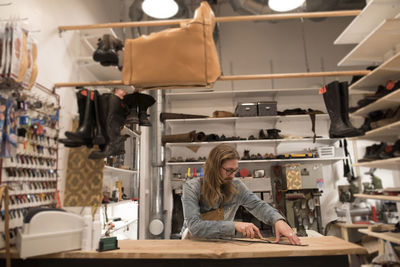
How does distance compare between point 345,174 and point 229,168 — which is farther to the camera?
point 345,174

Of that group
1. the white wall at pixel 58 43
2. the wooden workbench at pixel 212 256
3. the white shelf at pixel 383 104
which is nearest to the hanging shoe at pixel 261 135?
the white shelf at pixel 383 104

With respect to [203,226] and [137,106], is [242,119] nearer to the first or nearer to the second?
[137,106]

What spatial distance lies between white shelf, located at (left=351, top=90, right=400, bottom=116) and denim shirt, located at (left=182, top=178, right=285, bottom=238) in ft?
5.95

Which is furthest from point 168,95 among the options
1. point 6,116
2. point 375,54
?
point 6,116

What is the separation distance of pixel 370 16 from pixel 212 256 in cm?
285

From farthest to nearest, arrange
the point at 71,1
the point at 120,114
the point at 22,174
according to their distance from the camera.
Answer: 1. the point at 71,1
2. the point at 120,114
3. the point at 22,174

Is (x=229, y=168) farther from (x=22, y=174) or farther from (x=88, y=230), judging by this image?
(x=22, y=174)

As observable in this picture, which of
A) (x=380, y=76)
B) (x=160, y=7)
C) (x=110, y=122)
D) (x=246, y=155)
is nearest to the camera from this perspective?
(x=110, y=122)

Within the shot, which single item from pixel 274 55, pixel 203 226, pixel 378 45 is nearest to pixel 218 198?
pixel 203 226

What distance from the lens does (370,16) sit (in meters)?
2.88

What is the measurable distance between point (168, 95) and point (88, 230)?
379cm

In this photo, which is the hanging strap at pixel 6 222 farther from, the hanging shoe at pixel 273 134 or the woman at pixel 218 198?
the hanging shoe at pixel 273 134

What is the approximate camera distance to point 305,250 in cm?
151

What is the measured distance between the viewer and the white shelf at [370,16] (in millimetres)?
2713
